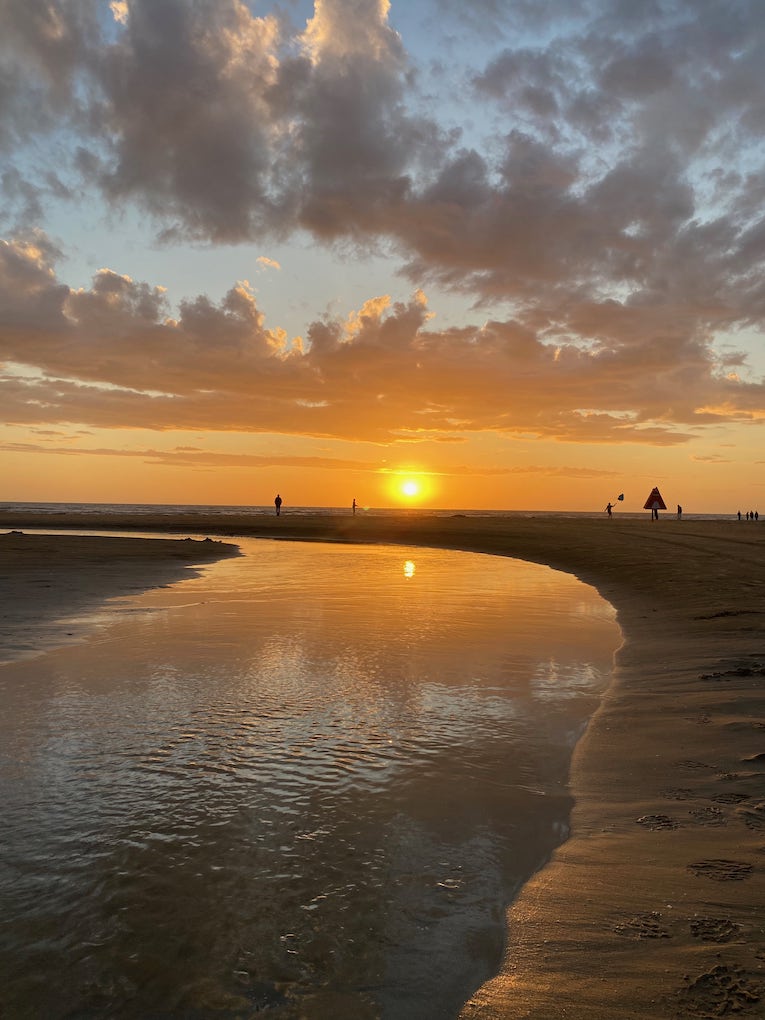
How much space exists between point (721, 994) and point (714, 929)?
0.57m

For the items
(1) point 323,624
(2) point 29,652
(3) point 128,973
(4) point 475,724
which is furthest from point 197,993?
(1) point 323,624

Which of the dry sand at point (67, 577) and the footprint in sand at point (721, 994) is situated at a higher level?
the dry sand at point (67, 577)

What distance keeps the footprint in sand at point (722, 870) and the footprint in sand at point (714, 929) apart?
0.50 m

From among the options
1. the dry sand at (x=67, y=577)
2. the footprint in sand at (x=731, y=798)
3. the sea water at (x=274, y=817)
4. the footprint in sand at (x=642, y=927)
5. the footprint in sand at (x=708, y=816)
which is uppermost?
the dry sand at (x=67, y=577)

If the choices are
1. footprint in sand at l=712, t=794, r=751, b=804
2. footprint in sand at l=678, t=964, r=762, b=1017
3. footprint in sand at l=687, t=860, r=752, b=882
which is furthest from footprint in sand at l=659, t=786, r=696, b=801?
footprint in sand at l=678, t=964, r=762, b=1017

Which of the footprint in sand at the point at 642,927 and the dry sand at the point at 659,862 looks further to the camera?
the footprint in sand at the point at 642,927

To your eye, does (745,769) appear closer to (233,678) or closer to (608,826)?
(608,826)

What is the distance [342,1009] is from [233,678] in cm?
648

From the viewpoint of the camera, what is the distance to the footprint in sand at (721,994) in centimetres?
309

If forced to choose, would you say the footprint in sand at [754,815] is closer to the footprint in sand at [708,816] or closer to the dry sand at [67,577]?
the footprint in sand at [708,816]

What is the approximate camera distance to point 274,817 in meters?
5.29

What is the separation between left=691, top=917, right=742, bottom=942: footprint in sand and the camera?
365 centimetres

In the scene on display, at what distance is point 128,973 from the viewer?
352 cm

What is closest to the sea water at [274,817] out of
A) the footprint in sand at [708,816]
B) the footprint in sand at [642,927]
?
the footprint in sand at [642,927]
